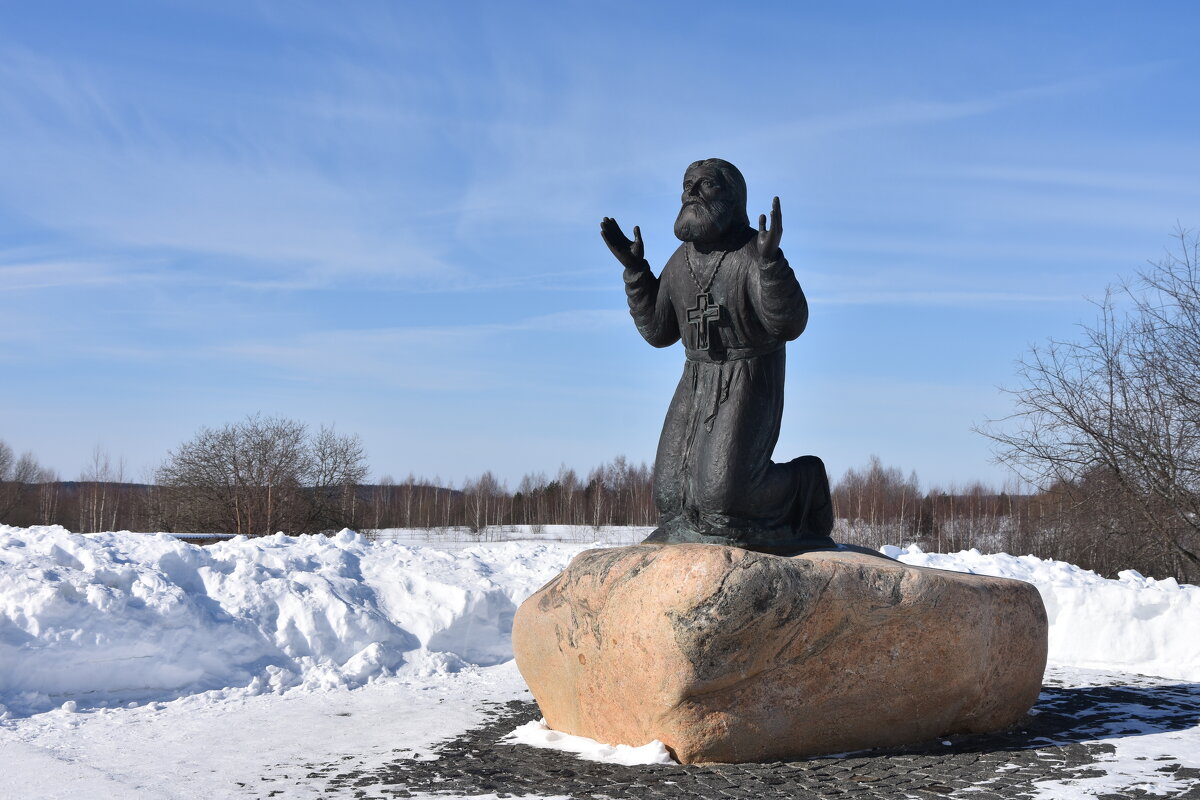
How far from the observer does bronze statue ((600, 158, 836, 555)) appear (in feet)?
22.0

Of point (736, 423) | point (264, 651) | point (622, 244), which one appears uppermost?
point (622, 244)

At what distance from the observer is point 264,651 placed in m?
9.94

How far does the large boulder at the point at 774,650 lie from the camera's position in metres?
5.79

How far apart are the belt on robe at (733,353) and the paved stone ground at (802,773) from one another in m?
2.54

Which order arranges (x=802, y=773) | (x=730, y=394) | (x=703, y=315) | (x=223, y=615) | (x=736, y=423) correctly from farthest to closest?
(x=223, y=615), (x=703, y=315), (x=730, y=394), (x=736, y=423), (x=802, y=773)

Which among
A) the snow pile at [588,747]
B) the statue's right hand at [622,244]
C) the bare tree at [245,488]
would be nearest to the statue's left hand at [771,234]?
the statue's right hand at [622,244]

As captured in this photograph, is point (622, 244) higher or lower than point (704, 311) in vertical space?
higher

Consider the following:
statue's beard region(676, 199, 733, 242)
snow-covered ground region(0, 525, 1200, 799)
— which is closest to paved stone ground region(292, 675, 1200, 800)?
snow-covered ground region(0, 525, 1200, 799)

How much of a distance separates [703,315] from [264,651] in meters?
5.60

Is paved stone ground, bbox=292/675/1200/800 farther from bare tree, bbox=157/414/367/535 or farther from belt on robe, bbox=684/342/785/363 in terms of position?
bare tree, bbox=157/414/367/535

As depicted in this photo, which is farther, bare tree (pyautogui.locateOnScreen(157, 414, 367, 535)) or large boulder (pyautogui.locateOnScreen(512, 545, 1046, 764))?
bare tree (pyautogui.locateOnScreen(157, 414, 367, 535))

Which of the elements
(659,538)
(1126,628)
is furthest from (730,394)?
(1126,628)

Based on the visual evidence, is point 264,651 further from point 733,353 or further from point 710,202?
point 710,202

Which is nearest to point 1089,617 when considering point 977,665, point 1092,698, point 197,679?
point 1092,698
